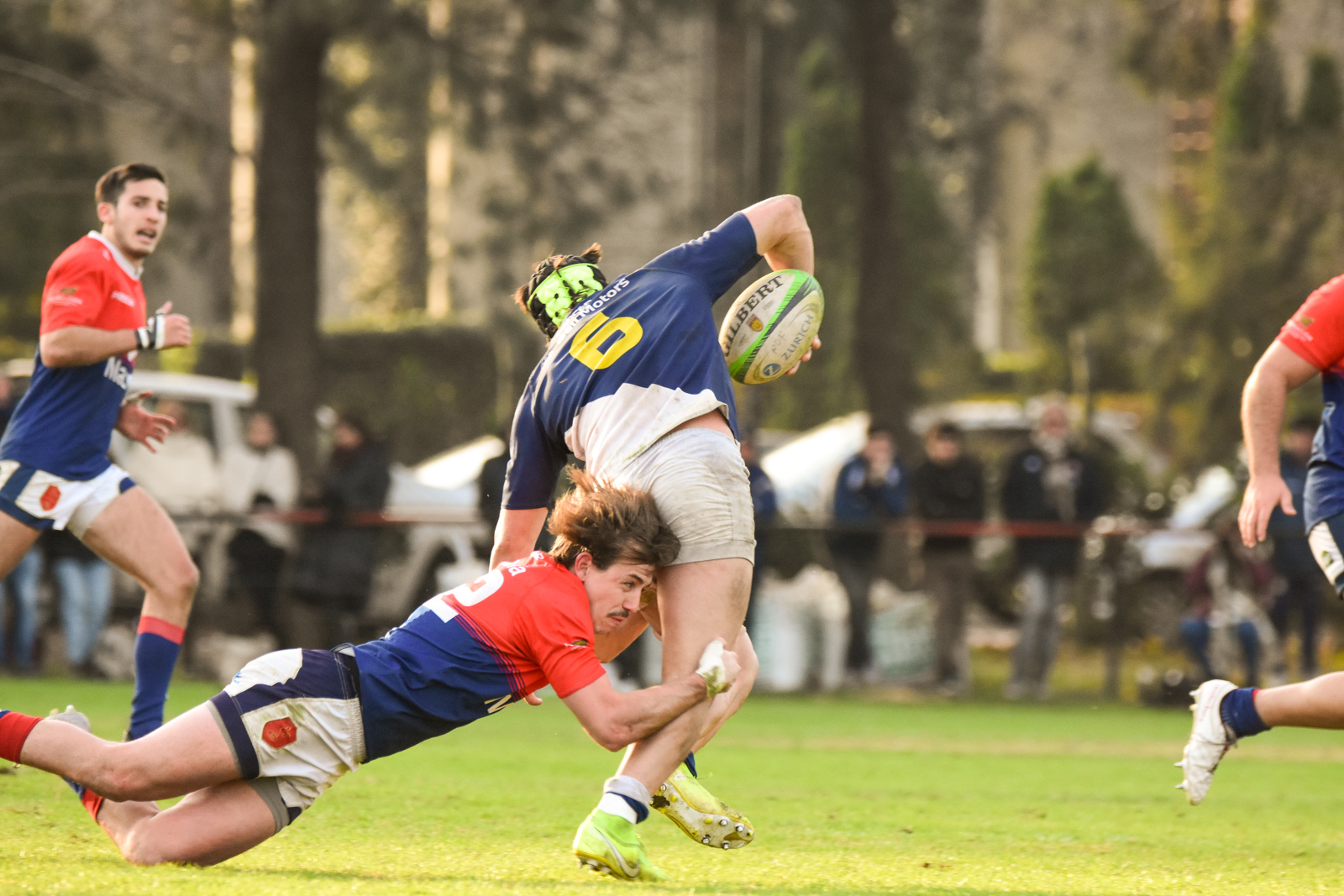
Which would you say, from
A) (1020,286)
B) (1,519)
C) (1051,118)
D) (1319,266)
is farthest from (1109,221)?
(1,519)

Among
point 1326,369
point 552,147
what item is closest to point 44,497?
point 1326,369

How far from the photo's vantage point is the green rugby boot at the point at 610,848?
16.6ft

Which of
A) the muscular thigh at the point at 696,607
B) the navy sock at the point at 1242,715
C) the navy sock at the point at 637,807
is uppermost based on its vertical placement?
the muscular thigh at the point at 696,607

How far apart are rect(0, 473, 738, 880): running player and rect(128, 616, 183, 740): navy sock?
1.73m

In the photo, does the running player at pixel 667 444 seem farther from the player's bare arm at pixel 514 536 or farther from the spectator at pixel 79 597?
the spectator at pixel 79 597

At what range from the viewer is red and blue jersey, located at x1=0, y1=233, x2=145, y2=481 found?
7.06 metres

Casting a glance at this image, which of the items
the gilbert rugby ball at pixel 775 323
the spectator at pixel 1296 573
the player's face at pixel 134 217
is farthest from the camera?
the spectator at pixel 1296 573

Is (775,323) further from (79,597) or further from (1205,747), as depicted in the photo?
(79,597)

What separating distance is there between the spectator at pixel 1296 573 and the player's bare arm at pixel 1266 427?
8.79 metres

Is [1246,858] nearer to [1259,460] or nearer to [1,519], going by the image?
[1259,460]

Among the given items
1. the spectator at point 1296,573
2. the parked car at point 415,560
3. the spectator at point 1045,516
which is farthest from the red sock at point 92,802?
A: the spectator at point 1296,573

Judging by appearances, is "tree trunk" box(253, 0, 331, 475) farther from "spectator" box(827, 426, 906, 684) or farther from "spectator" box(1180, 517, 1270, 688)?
"spectator" box(1180, 517, 1270, 688)

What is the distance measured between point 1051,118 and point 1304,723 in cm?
3613

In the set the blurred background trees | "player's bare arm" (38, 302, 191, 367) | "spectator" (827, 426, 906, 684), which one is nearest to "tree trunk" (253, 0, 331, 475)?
the blurred background trees
